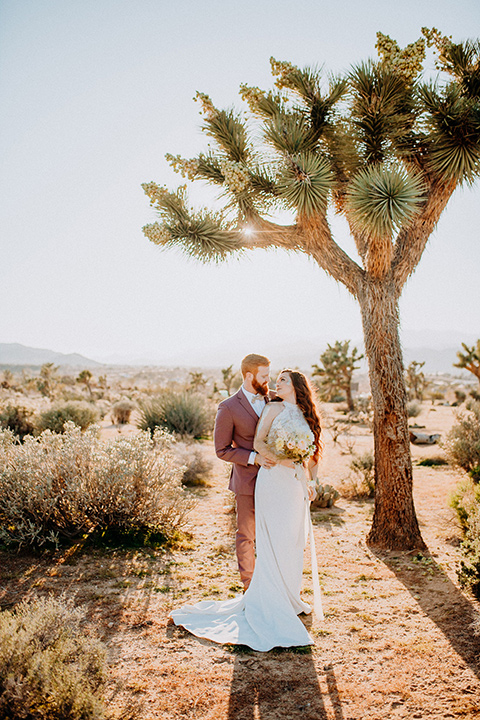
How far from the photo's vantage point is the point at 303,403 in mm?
4094

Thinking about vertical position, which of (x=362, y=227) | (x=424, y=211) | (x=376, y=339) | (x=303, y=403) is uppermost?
(x=424, y=211)

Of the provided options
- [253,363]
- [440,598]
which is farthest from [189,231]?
[440,598]

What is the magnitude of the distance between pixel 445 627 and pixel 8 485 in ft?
14.5

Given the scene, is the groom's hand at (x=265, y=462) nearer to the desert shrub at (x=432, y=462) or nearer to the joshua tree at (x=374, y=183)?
the joshua tree at (x=374, y=183)

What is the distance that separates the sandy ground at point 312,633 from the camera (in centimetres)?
282

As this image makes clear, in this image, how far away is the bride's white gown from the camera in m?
3.73

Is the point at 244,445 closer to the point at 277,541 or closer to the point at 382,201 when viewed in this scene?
the point at 277,541

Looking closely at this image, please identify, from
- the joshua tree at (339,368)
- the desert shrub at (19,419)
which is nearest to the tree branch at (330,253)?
the desert shrub at (19,419)

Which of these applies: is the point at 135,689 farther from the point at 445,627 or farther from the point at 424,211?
the point at 424,211

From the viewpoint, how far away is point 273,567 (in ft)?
12.6

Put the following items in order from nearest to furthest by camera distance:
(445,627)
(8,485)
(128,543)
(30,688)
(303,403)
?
(30,688)
(445,627)
(303,403)
(8,485)
(128,543)

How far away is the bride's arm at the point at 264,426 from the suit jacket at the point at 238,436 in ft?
0.61

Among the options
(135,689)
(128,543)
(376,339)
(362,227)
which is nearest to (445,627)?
(135,689)

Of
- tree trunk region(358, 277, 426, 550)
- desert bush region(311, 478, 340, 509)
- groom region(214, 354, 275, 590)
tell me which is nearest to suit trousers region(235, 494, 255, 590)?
groom region(214, 354, 275, 590)
